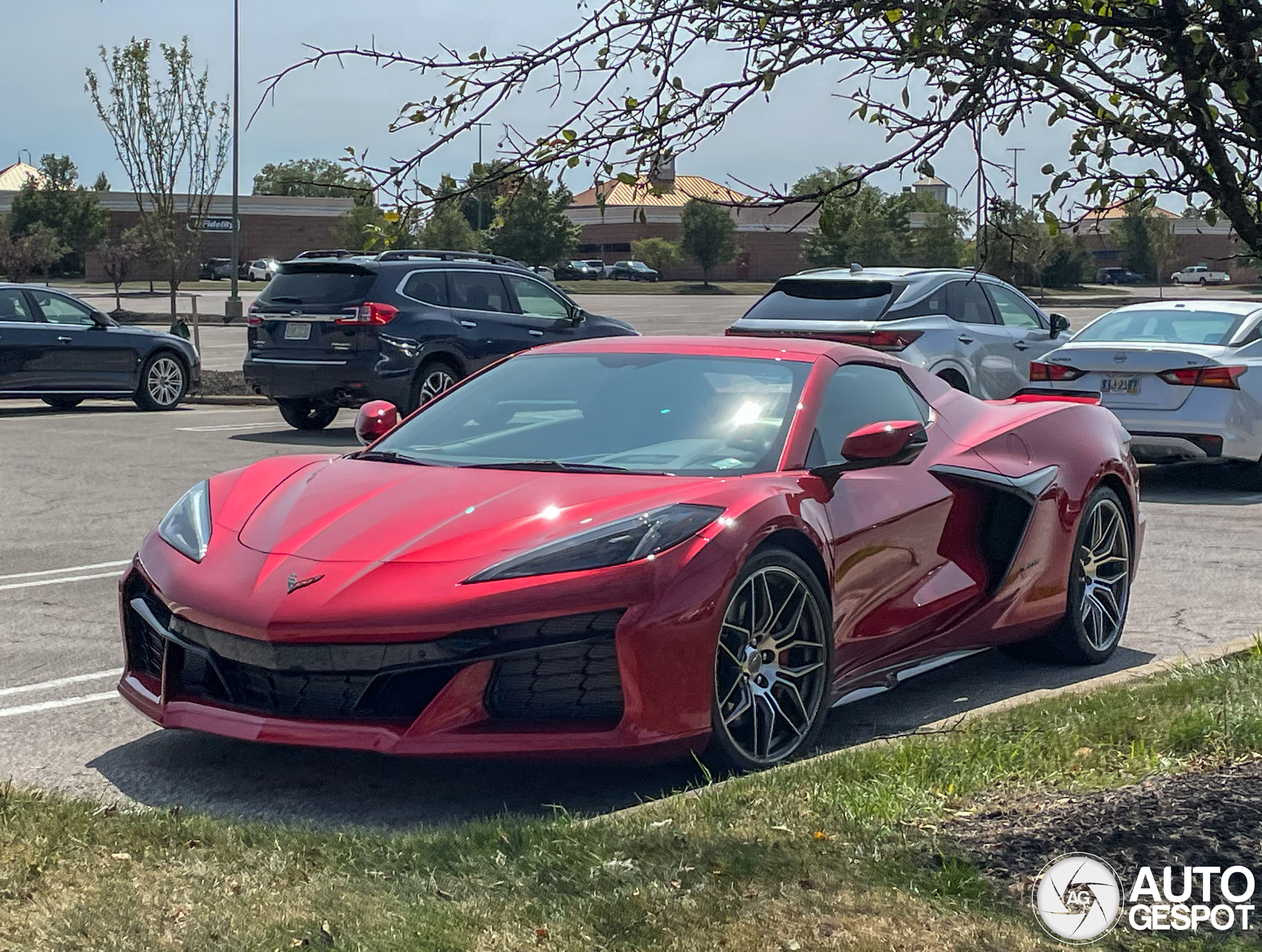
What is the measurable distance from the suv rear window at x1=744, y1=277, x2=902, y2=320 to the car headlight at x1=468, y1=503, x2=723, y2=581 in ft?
33.7

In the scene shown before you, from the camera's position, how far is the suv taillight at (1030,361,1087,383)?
12.8m

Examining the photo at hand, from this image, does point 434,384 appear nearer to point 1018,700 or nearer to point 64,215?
point 1018,700

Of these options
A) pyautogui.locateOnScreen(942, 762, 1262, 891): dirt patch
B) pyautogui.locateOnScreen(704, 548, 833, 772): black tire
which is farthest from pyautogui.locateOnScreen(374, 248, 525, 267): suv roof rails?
pyautogui.locateOnScreen(942, 762, 1262, 891): dirt patch

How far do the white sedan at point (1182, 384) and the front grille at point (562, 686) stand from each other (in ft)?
27.9

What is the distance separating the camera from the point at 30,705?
5.98 m

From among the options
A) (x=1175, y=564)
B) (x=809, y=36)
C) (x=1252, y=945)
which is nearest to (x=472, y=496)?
(x=809, y=36)

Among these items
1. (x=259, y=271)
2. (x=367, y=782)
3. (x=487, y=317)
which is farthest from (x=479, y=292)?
(x=259, y=271)

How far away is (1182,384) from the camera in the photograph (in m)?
12.4

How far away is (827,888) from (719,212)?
8707 cm

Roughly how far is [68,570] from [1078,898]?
21.5 ft

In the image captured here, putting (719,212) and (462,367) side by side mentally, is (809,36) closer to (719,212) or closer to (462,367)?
(462,367)

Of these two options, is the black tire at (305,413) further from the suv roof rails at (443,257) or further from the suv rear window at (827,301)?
the suv rear window at (827,301)

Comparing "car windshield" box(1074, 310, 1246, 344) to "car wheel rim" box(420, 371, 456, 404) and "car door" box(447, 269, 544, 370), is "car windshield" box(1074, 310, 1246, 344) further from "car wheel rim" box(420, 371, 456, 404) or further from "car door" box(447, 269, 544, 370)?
"car wheel rim" box(420, 371, 456, 404)

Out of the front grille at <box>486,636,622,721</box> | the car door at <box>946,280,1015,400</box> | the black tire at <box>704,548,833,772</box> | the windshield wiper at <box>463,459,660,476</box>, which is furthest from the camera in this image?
the car door at <box>946,280,1015,400</box>
